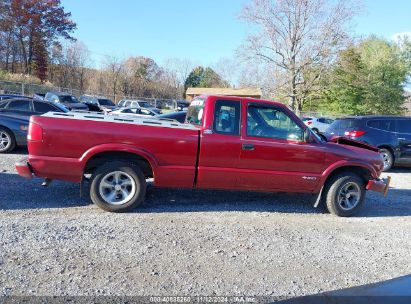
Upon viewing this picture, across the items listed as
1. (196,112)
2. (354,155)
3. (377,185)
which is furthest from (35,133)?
(377,185)

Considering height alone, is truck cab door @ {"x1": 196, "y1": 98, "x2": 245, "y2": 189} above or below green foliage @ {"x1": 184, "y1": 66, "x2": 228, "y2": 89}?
below

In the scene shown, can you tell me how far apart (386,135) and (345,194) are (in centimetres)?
616

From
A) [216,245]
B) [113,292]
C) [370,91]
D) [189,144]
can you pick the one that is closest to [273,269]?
[216,245]

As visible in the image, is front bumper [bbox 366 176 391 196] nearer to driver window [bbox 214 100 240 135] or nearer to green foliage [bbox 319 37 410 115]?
driver window [bbox 214 100 240 135]

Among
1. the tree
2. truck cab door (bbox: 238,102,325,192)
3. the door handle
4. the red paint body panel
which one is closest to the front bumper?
the red paint body panel

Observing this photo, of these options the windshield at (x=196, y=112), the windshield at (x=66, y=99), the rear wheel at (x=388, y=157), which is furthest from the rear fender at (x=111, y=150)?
the windshield at (x=66, y=99)

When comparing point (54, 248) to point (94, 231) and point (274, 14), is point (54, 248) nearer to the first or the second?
point (94, 231)

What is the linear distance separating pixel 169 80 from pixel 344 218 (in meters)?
68.0

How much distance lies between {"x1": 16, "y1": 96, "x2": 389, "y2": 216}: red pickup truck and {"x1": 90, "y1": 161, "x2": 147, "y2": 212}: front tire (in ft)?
0.05

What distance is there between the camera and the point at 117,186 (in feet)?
17.9

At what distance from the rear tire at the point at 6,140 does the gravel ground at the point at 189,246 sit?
11.8 feet

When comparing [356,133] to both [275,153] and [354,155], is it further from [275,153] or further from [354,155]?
[275,153]

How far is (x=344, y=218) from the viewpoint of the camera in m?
6.14

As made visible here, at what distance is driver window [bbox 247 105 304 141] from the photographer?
5.76m
